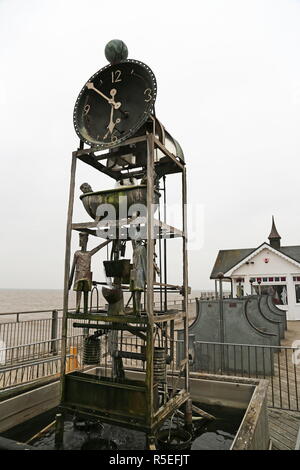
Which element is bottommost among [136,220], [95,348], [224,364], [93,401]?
[224,364]

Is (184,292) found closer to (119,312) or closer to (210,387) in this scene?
(119,312)

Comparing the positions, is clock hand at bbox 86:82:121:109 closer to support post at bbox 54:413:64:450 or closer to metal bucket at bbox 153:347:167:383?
metal bucket at bbox 153:347:167:383

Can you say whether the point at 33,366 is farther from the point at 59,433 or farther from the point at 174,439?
the point at 174,439

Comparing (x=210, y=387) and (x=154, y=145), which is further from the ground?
(x=154, y=145)

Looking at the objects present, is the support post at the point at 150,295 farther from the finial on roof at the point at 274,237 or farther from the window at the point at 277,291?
the finial on roof at the point at 274,237

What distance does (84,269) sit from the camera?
5121mm

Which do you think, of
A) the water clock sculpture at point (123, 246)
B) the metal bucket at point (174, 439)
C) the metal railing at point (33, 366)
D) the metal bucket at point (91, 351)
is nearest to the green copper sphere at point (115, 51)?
the water clock sculpture at point (123, 246)

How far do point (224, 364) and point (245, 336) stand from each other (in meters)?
1.12

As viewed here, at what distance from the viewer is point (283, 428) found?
18.0 feet

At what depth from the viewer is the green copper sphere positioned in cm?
583

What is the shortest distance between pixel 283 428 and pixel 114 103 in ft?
22.3

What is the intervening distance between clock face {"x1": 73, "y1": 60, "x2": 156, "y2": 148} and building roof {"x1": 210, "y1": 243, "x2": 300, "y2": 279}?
882 inches

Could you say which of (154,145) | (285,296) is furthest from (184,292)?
(285,296)

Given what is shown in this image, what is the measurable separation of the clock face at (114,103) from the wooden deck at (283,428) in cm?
582
